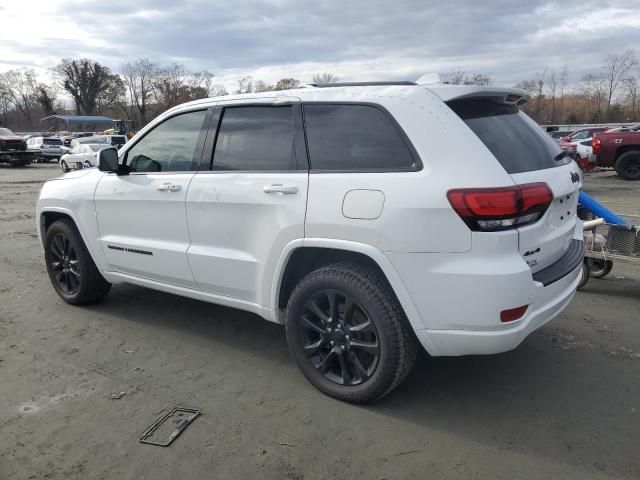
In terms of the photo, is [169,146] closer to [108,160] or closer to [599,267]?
[108,160]

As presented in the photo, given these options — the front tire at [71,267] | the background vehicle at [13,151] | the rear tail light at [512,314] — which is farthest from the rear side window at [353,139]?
the background vehicle at [13,151]

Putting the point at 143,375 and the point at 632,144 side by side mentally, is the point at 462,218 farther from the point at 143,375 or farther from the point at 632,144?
the point at 632,144

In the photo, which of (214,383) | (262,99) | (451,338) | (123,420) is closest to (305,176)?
(262,99)

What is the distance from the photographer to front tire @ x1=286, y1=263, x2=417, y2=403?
300 centimetres

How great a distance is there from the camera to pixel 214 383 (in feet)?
11.7

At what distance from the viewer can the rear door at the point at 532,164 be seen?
2.90 m

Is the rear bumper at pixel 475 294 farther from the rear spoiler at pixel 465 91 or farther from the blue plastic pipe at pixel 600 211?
the blue plastic pipe at pixel 600 211

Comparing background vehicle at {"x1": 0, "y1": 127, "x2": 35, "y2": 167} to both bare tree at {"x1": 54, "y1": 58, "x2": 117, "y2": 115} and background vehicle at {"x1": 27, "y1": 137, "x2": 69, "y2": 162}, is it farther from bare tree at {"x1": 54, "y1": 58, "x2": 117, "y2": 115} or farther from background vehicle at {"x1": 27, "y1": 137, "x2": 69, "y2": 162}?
bare tree at {"x1": 54, "y1": 58, "x2": 117, "y2": 115}

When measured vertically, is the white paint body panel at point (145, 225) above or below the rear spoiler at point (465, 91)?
below

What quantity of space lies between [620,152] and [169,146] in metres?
16.2

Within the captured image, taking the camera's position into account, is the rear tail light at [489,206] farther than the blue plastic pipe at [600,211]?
No

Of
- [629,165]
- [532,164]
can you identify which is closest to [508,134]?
[532,164]

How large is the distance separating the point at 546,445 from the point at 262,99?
2701 millimetres

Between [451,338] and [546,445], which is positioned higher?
[451,338]
